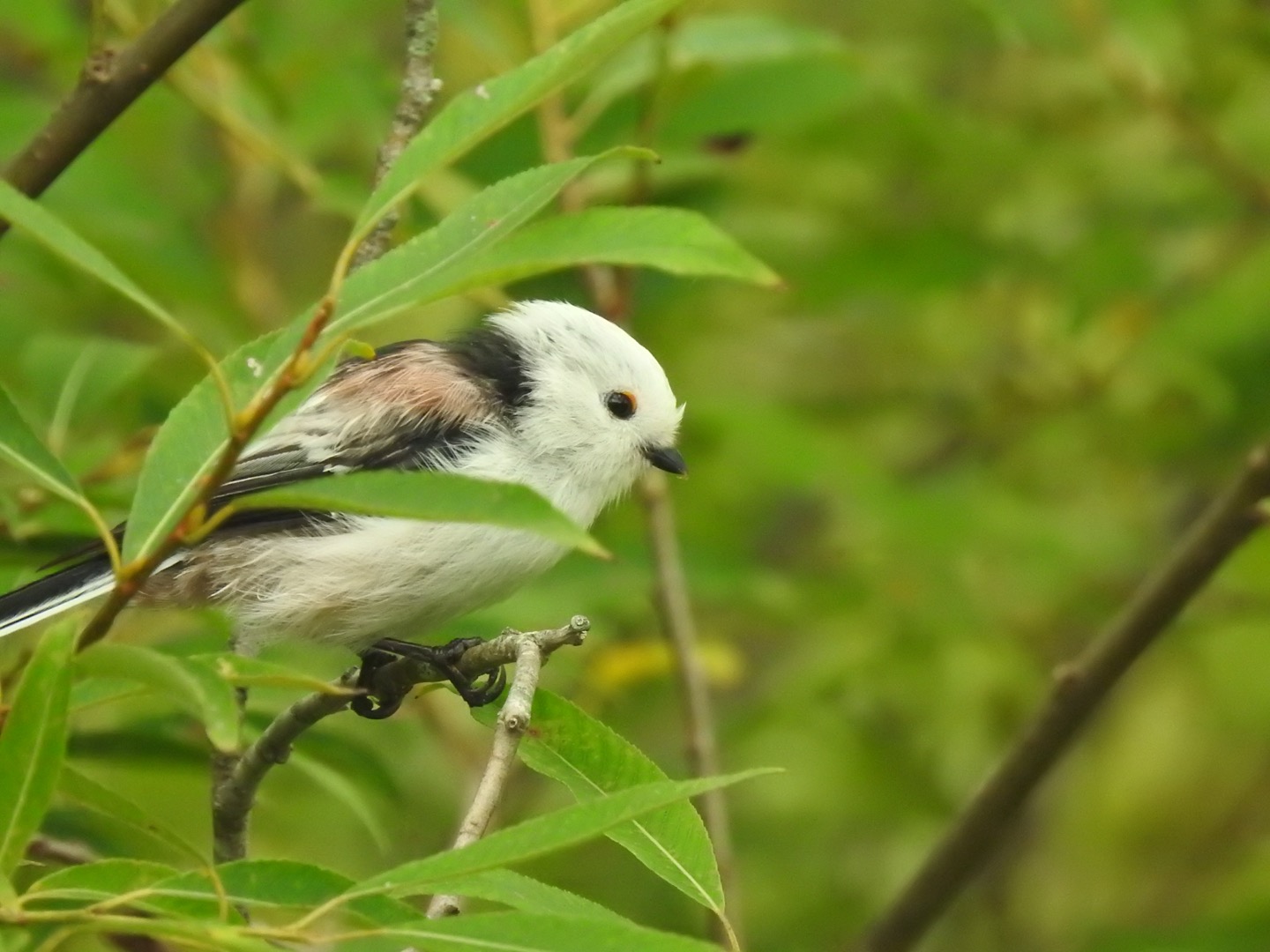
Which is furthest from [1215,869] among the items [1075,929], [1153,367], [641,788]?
[641,788]

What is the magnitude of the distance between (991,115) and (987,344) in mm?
763

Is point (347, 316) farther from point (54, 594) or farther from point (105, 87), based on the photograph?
point (54, 594)

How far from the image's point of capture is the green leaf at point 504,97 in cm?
174

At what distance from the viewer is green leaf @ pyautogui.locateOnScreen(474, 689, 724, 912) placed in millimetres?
2014

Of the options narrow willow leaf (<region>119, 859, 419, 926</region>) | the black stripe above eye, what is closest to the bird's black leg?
the black stripe above eye

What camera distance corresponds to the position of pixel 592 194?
4238mm

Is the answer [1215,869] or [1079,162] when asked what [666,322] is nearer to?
[1079,162]

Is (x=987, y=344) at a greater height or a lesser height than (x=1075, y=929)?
greater

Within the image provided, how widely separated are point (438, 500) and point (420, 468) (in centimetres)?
153

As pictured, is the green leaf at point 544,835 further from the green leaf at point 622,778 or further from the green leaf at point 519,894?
the green leaf at point 622,778

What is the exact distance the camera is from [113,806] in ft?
6.89

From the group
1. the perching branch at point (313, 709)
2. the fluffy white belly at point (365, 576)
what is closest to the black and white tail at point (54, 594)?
the fluffy white belly at point (365, 576)

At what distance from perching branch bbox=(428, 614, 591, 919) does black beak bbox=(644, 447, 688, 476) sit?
3.89 ft

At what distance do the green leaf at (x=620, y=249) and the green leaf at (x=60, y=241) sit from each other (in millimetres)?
319
